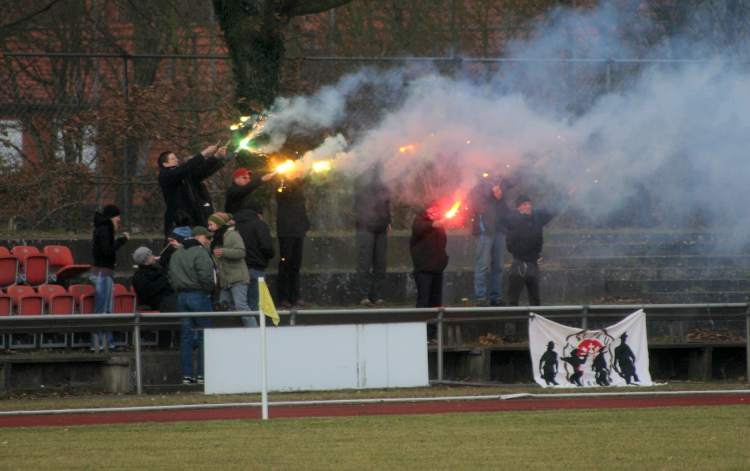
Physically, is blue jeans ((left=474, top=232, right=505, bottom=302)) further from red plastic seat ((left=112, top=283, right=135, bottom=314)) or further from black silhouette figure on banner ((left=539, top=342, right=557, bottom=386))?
red plastic seat ((left=112, top=283, right=135, bottom=314))

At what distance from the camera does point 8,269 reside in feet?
72.7

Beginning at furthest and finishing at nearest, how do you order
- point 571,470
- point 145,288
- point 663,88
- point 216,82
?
point 216,82 → point 663,88 → point 145,288 → point 571,470

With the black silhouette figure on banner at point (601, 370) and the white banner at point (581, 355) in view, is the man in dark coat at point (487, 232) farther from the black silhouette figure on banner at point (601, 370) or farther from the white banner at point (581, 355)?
the black silhouette figure on banner at point (601, 370)

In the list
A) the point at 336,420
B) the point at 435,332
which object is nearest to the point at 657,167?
the point at 435,332

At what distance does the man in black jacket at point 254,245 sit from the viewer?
72.8 ft

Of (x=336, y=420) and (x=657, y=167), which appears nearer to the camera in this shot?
(x=336, y=420)

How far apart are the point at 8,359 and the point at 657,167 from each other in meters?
12.7

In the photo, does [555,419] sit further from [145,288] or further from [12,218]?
[12,218]

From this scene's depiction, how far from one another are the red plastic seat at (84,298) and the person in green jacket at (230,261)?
1.91 metres

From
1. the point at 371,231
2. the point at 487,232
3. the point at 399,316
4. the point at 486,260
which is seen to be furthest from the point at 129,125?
the point at 399,316

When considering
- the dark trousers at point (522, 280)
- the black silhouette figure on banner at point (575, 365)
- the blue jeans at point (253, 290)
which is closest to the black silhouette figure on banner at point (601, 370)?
the black silhouette figure on banner at point (575, 365)

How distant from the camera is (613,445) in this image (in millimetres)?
14359

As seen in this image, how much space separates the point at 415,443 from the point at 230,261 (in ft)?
24.3

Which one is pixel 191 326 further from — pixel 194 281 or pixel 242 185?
pixel 242 185
